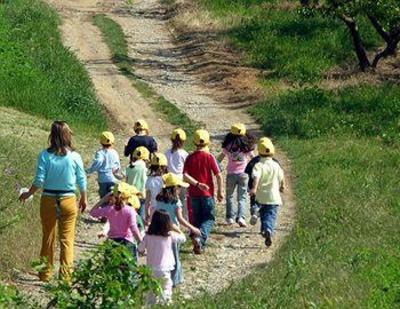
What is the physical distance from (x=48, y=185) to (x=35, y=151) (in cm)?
643

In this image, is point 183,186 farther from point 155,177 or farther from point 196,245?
point 196,245

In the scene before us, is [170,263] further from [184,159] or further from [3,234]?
[184,159]

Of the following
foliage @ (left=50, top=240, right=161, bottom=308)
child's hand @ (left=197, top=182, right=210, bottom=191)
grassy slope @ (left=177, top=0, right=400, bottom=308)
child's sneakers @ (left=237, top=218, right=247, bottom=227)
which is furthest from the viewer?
child's sneakers @ (left=237, top=218, right=247, bottom=227)

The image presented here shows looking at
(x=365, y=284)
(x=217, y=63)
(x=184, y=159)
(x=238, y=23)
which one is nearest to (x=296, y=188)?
(x=184, y=159)

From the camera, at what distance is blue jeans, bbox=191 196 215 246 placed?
47.9 ft

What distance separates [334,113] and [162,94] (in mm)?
6123

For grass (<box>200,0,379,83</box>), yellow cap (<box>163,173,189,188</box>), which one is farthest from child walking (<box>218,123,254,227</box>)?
grass (<box>200,0,379,83</box>)

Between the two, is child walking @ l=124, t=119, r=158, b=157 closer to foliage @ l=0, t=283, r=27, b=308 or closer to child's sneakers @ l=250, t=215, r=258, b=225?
child's sneakers @ l=250, t=215, r=258, b=225

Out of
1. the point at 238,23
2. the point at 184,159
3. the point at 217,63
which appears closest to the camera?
the point at 184,159

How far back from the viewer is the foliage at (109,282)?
9.45 m

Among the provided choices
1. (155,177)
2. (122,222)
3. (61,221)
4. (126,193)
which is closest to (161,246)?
(122,222)

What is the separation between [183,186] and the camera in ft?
43.9

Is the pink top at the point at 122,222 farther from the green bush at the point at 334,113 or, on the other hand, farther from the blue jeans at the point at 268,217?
the green bush at the point at 334,113

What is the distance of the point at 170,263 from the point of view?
11.6m
